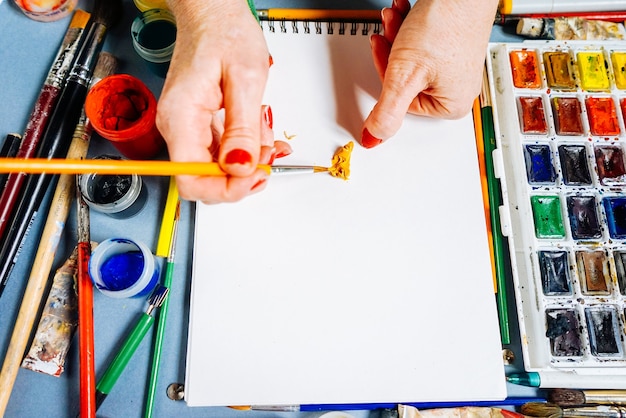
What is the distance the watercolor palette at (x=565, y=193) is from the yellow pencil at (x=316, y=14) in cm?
28

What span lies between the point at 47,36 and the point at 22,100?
16 centimetres

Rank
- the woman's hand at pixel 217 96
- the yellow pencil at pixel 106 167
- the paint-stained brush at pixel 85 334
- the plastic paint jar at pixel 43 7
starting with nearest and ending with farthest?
the yellow pencil at pixel 106 167, the woman's hand at pixel 217 96, the paint-stained brush at pixel 85 334, the plastic paint jar at pixel 43 7

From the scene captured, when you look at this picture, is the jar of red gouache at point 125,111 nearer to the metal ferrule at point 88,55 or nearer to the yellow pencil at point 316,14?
the metal ferrule at point 88,55

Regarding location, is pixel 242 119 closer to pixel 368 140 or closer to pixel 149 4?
pixel 368 140

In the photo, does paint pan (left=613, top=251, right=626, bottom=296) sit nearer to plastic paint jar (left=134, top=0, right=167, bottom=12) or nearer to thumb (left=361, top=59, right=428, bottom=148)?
thumb (left=361, top=59, right=428, bottom=148)

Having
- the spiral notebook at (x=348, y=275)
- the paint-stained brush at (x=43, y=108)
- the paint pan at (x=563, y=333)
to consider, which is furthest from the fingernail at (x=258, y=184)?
the paint pan at (x=563, y=333)

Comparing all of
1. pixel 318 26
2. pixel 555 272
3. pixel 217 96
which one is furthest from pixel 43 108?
pixel 555 272

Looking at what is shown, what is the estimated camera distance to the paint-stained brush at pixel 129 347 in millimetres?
840

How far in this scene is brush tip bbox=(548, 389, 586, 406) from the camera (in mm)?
853

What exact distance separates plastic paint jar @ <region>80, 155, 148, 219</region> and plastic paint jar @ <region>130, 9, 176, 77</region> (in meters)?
0.21

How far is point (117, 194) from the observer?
0.90 meters

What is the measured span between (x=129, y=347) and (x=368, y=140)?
0.58 m

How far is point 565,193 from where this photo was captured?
92cm

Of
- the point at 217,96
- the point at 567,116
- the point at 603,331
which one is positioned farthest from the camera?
the point at 567,116
